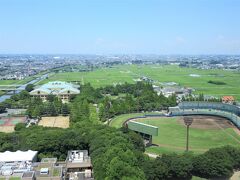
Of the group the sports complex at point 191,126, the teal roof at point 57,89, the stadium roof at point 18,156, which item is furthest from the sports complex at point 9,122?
the teal roof at point 57,89

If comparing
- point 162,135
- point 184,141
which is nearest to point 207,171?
point 184,141

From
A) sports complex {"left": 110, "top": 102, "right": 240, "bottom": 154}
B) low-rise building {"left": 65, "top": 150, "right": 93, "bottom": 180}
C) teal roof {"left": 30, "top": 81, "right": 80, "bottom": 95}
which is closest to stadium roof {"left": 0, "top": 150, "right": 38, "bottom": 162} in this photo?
low-rise building {"left": 65, "top": 150, "right": 93, "bottom": 180}

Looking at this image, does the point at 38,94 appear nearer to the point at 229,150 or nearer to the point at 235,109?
the point at 235,109

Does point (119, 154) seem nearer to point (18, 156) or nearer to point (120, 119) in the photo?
point (18, 156)

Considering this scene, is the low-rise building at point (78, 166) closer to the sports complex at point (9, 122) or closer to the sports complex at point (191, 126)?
the sports complex at point (191, 126)

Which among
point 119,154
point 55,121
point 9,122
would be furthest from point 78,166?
point 9,122

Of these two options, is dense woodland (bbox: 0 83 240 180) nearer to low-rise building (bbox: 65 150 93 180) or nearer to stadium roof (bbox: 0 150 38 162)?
low-rise building (bbox: 65 150 93 180)

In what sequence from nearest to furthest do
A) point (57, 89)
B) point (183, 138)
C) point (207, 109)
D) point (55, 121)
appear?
point (183, 138) → point (55, 121) → point (207, 109) → point (57, 89)
